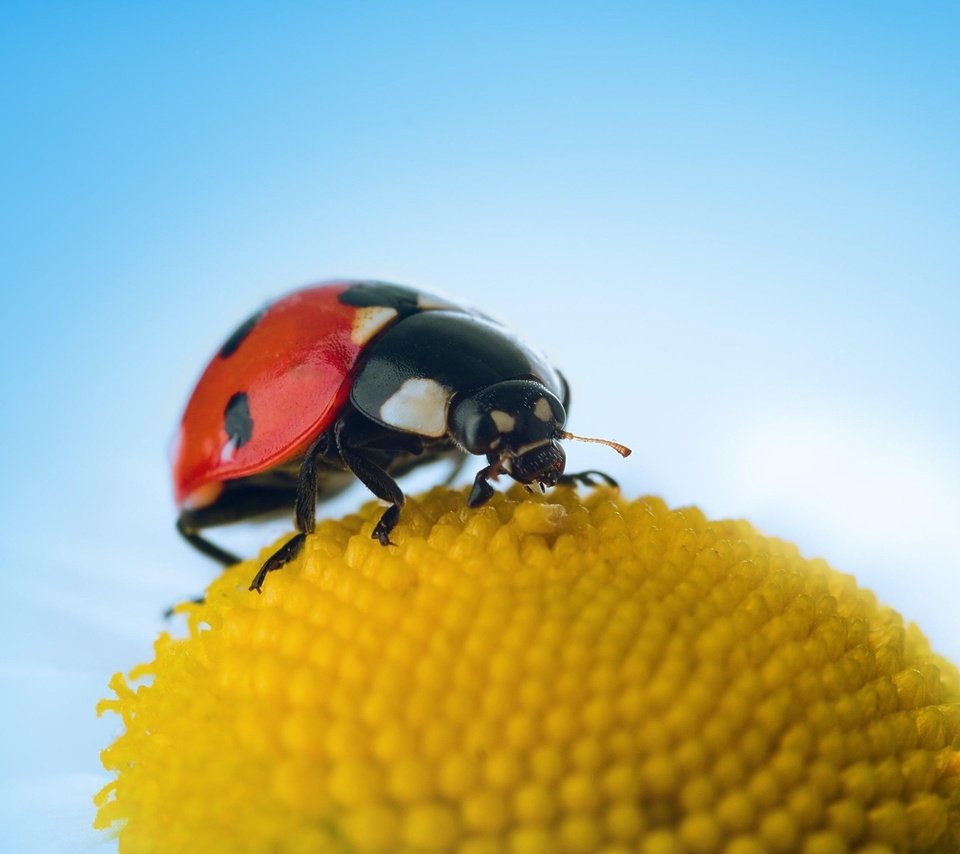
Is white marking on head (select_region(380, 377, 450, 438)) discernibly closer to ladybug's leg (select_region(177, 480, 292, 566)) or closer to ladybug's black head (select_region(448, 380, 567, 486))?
ladybug's black head (select_region(448, 380, 567, 486))

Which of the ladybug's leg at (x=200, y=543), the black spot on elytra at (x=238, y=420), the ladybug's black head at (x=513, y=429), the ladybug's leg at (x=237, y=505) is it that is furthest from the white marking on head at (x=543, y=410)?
the ladybug's leg at (x=200, y=543)

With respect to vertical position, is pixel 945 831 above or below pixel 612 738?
below

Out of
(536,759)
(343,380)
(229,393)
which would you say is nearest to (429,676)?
(536,759)

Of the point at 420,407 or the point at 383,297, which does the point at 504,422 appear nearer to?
the point at 420,407

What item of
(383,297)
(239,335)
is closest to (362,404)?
(383,297)

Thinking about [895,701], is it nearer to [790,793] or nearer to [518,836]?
[790,793]

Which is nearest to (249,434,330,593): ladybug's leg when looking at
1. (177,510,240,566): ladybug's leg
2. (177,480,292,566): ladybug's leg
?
(177,480,292,566): ladybug's leg

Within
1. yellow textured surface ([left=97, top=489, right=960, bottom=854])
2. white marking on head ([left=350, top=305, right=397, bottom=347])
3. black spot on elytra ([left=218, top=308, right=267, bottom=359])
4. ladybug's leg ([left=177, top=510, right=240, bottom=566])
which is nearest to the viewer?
yellow textured surface ([left=97, top=489, right=960, bottom=854])
